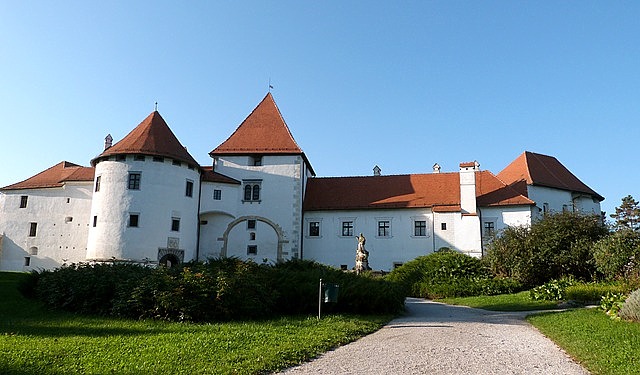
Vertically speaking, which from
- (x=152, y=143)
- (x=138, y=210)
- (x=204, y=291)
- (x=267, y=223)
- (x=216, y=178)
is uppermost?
(x=152, y=143)

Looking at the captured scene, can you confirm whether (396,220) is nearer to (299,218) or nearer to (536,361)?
(299,218)

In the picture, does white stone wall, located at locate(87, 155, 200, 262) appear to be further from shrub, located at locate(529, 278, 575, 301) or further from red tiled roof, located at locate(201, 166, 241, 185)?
shrub, located at locate(529, 278, 575, 301)

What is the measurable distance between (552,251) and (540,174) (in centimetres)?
1572

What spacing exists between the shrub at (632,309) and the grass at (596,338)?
0.35m

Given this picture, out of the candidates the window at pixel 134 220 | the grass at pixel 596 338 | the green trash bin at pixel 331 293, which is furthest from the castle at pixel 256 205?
the grass at pixel 596 338

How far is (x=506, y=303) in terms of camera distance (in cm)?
1798

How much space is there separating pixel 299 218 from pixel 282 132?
246 inches

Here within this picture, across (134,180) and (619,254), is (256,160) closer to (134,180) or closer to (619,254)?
(134,180)

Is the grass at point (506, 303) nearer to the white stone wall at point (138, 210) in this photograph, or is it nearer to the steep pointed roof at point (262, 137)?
the white stone wall at point (138, 210)

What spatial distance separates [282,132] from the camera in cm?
3550

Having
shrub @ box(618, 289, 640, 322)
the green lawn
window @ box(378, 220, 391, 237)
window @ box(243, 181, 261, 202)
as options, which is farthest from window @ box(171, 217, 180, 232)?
shrub @ box(618, 289, 640, 322)

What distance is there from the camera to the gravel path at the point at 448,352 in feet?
23.8

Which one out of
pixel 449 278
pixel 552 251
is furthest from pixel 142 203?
pixel 552 251

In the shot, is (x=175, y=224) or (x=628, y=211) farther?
(x=628, y=211)
